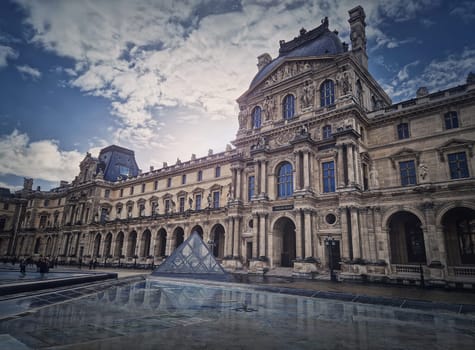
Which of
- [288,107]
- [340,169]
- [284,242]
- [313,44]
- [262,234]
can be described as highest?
[313,44]

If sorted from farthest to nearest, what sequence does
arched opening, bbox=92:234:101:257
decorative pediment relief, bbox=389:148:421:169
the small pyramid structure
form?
1. arched opening, bbox=92:234:101:257
2. decorative pediment relief, bbox=389:148:421:169
3. the small pyramid structure

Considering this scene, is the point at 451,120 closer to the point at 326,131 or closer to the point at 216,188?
the point at 326,131

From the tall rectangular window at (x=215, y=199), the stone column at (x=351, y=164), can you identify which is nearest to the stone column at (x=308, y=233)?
the stone column at (x=351, y=164)

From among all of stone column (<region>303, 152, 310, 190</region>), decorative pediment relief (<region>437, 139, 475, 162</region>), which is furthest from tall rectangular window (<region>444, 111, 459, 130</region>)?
stone column (<region>303, 152, 310, 190</region>)

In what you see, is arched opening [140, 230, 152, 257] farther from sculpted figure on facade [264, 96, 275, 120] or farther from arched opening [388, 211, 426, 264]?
arched opening [388, 211, 426, 264]

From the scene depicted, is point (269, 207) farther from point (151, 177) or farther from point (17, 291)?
point (151, 177)

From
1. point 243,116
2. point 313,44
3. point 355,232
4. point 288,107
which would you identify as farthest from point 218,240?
point 313,44

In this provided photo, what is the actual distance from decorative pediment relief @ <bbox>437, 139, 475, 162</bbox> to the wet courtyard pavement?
16383 millimetres

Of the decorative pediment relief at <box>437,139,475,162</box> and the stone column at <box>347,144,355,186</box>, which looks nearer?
the decorative pediment relief at <box>437,139,475,162</box>

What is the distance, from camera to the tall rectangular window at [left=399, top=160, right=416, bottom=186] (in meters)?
24.6

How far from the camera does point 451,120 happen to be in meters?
23.7

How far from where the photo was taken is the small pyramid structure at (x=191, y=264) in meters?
21.5

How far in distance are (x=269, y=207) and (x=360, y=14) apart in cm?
2438

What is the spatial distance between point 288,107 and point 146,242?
3045cm
